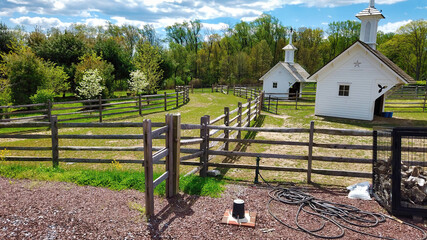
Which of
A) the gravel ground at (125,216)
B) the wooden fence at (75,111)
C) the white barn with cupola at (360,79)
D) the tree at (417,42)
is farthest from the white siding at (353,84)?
the tree at (417,42)

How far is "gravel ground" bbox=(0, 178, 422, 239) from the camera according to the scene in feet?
13.5

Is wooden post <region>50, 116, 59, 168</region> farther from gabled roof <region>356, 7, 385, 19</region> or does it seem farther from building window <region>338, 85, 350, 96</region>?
gabled roof <region>356, 7, 385, 19</region>

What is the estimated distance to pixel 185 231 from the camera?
425 centimetres

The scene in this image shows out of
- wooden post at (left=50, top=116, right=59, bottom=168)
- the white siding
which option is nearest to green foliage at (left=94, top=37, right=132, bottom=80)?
the white siding

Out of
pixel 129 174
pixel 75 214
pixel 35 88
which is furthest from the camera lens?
pixel 35 88

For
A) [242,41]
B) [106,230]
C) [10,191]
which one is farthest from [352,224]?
[242,41]

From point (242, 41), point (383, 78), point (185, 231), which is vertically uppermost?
point (242, 41)

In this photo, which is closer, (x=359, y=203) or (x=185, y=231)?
(x=185, y=231)

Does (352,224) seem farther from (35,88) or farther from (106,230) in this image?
(35,88)

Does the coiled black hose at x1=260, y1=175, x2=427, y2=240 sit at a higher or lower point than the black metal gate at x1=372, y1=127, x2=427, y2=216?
lower

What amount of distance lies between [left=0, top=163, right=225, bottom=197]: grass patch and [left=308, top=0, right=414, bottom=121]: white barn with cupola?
15614mm

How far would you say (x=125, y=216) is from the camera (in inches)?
180

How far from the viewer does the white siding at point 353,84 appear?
17.9 meters

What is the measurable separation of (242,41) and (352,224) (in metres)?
71.4
